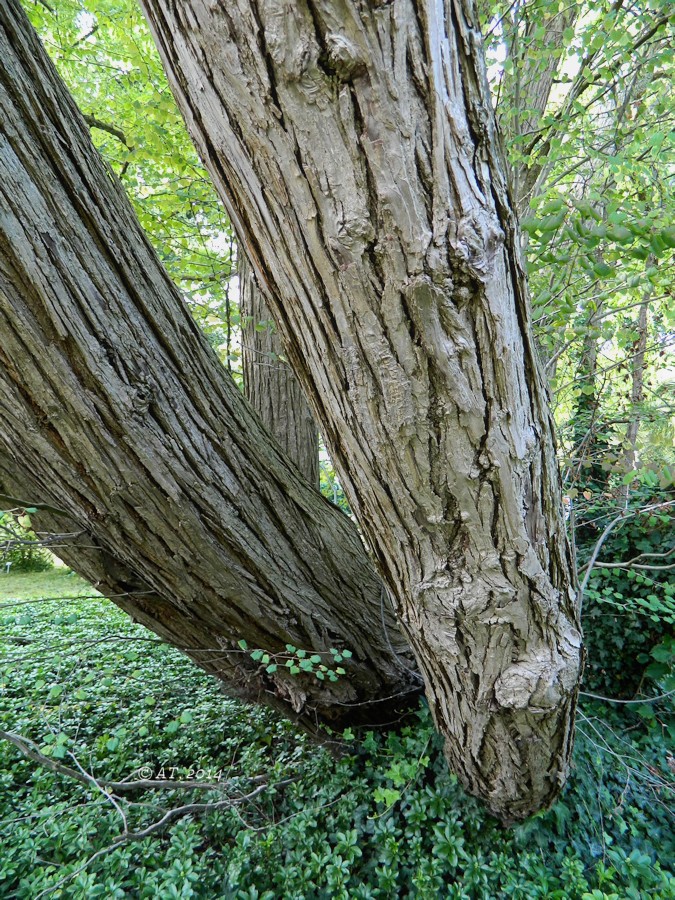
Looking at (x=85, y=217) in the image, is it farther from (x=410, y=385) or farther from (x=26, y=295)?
(x=410, y=385)

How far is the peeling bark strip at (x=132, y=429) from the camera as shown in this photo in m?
1.52

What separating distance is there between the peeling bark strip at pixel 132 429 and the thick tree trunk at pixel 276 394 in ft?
5.10

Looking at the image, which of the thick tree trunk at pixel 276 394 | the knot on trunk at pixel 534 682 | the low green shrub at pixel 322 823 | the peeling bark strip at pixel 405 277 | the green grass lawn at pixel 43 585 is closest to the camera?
the peeling bark strip at pixel 405 277

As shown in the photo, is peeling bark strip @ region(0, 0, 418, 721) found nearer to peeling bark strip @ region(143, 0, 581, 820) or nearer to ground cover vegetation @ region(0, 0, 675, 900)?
ground cover vegetation @ region(0, 0, 675, 900)

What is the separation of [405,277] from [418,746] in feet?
7.72

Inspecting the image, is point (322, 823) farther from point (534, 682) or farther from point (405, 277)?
point (405, 277)

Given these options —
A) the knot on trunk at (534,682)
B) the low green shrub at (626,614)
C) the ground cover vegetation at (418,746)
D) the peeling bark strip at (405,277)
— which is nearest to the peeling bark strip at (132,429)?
the ground cover vegetation at (418,746)

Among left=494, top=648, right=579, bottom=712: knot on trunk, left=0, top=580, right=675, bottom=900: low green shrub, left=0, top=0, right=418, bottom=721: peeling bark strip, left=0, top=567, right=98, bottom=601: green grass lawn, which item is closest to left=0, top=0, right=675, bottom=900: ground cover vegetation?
left=0, top=580, right=675, bottom=900: low green shrub

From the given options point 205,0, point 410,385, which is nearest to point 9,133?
point 205,0

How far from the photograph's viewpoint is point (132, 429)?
5.42 ft

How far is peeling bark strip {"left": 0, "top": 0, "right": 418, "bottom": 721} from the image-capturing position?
Result: 152cm

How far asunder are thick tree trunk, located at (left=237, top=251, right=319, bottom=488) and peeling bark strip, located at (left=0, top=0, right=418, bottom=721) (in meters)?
1.55

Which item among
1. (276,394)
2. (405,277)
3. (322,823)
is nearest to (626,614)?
(322,823)

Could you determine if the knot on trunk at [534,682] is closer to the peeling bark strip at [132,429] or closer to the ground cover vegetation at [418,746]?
the ground cover vegetation at [418,746]
